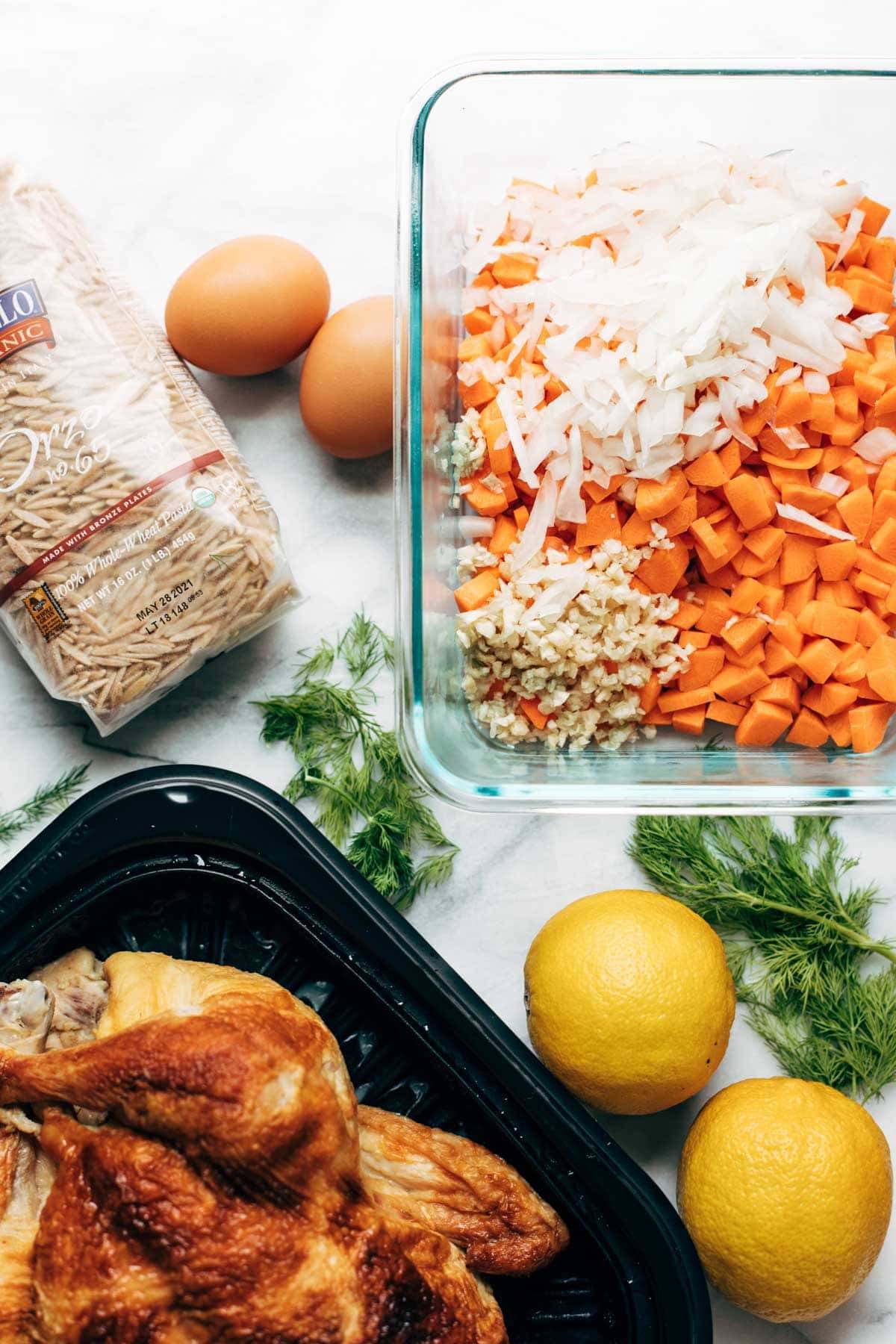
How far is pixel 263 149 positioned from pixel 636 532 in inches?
39.3

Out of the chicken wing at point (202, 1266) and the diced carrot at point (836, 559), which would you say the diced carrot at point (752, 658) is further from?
the chicken wing at point (202, 1266)

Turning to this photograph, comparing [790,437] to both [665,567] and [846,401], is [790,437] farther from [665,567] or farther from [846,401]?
[665,567]

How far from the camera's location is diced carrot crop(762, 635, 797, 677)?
1.77 m

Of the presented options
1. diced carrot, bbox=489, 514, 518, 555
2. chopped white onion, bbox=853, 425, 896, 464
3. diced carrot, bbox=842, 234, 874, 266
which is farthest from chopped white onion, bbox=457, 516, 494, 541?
diced carrot, bbox=842, 234, 874, 266

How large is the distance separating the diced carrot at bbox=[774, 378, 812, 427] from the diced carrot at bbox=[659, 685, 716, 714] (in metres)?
0.42

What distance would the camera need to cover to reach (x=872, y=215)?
1766 mm

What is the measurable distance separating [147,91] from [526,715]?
131 cm

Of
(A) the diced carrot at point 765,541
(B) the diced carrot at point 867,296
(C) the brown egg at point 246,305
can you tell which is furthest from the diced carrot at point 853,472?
(C) the brown egg at point 246,305

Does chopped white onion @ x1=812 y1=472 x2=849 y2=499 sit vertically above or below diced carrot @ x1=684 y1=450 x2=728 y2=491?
below

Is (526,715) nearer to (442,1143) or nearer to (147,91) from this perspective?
(442,1143)

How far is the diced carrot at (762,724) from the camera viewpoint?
179 centimetres

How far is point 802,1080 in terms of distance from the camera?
174 centimetres

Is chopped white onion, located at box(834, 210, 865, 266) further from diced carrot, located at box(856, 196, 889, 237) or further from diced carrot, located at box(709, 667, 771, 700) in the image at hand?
diced carrot, located at box(709, 667, 771, 700)

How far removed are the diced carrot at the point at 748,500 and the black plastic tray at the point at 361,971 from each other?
78cm
